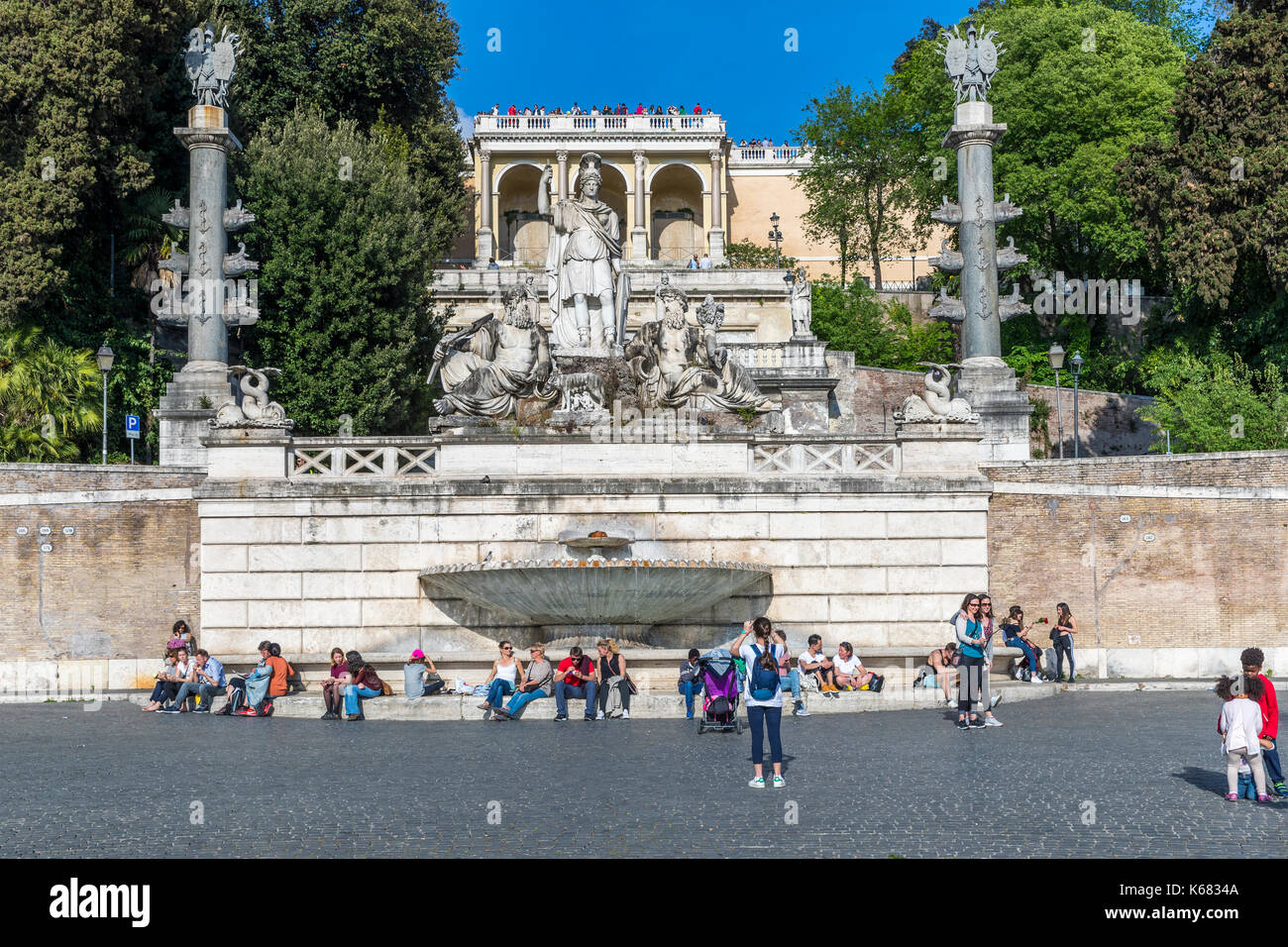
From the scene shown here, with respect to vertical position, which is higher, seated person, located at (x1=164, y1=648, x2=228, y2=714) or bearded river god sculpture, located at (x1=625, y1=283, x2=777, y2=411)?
bearded river god sculpture, located at (x1=625, y1=283, x2=777, y2=411)

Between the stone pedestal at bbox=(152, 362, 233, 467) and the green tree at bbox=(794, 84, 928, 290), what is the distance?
30.3 meters

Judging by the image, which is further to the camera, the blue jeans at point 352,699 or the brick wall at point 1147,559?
the brick wall at point 1147,559

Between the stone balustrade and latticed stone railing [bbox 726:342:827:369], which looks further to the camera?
the stone balustrade

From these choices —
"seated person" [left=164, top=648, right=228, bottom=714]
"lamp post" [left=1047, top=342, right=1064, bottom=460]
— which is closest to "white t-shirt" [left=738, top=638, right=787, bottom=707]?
"seated person" [left=164, top=648, right=228, bottom=714]

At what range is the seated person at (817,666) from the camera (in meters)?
20.8

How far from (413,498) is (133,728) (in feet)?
18.8

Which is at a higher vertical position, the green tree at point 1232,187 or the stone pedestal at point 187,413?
the green tree at point 1232,187

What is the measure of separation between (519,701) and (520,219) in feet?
165

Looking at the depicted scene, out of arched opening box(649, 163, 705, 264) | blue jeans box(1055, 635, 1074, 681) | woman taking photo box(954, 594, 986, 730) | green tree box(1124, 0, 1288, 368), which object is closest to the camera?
woman taking photo box(954, 594, 986, 730)

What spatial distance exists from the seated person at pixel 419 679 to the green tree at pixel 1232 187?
65.6 ft

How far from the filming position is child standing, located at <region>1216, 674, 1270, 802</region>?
40.2 ft

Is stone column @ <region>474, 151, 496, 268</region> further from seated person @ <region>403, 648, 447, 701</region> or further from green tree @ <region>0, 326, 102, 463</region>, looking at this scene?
seated person @ <region>403, 648, 447, 701</region>

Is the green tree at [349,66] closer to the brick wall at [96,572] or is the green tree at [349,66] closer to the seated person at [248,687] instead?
the brick wall at [96,572]

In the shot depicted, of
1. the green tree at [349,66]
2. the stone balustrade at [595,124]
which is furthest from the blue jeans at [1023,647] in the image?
the stone balustrade at [595,124]
